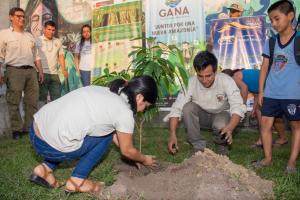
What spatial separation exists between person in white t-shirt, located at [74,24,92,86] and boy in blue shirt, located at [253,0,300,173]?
503 cm

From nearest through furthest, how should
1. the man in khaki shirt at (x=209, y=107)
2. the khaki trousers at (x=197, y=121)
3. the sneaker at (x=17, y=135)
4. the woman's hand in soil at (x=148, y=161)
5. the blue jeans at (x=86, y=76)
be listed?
the woman's hand in soil at (x=148, y=161), the man in khaki shirt at (x=209, y=107), the khaki trousers at (x=197, y=121), the sneaker at (x=17, y=135), the blue jeans at (x=86, y=76)

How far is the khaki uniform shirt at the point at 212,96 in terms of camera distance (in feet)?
14.3

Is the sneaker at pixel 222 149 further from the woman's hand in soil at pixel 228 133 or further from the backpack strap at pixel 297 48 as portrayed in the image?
the backpack strap at pixel 297 48

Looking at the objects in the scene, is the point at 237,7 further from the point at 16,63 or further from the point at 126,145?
the point at 126,145

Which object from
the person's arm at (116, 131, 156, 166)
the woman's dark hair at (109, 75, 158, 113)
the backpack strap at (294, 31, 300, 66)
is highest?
the backpack strap at (294, 31, 300, 66)

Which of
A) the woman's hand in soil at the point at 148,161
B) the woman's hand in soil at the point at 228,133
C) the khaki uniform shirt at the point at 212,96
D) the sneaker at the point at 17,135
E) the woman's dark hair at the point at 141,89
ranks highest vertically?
the woman's dark hair at the point at 141,89

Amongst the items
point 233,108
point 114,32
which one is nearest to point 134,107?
point 233,108

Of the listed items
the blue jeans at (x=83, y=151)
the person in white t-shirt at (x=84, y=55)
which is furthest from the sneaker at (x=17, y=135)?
the blue jeans at (x=83, y=151)

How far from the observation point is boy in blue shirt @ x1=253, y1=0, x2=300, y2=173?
379 centimetres

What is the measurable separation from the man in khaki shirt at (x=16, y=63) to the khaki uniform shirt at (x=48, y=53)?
2.05 ft

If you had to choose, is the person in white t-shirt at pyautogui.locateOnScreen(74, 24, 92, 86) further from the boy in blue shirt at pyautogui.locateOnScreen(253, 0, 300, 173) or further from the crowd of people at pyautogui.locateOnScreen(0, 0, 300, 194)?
the boy in blue shirt at pyautogui.locateOnScreen(253, 0, 300, 173)

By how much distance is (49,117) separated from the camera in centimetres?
315

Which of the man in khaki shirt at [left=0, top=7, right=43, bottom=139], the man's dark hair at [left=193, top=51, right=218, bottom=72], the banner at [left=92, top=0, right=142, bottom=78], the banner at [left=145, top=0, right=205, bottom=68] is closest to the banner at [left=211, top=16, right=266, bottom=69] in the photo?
the banner at [left=145, top=0, right=205, bottom=68]

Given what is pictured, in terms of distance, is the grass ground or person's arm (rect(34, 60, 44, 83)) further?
person's arm (rect(34, 60, 44, 83))
